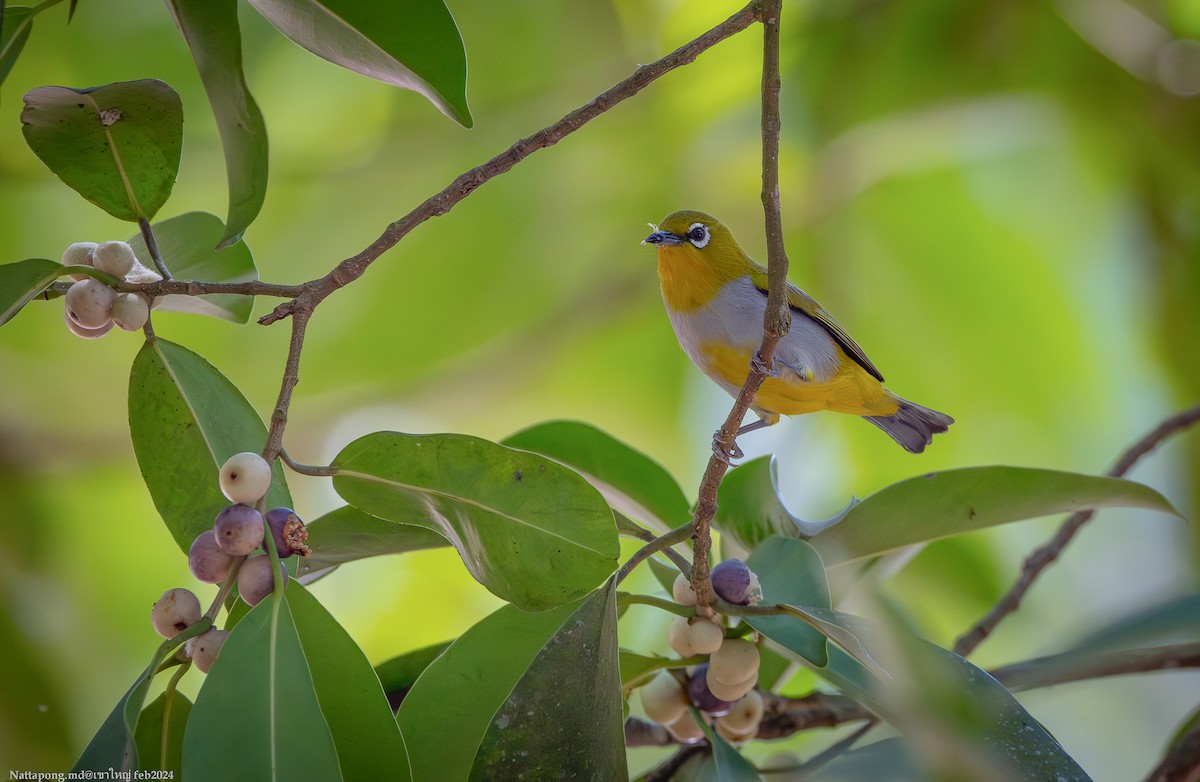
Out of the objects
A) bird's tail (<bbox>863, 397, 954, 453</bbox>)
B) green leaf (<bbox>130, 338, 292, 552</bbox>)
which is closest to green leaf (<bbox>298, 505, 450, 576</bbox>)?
green leaf (<bbox>130, 338, 292, 552</bbox>)

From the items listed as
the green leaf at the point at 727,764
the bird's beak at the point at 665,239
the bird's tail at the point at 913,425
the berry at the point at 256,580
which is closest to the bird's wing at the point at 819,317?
the bird's beak at the point at 665,239

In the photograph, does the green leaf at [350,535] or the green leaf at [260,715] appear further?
the green leaf at [350,535]

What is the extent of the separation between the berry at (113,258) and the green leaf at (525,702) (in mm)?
488

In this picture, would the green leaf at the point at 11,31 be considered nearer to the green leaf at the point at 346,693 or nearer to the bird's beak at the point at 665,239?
the green leaf at the point at 346,693

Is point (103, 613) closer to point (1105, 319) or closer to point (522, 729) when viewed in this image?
point (522, 729)

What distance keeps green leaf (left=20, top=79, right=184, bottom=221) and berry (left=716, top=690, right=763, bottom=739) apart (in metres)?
0.83

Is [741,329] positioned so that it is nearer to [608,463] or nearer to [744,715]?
[608,463]

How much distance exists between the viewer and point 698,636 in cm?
97

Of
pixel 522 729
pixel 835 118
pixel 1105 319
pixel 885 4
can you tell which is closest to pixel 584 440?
pixel 522 729

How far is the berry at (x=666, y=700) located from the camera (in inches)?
42.0

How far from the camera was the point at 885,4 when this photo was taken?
239 centimetres

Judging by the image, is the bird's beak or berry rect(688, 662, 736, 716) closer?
berry rect(688, 662, 736, 716)

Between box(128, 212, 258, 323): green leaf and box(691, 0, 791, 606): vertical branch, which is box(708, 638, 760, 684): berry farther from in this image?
box(128, 212, 258, 323): green leaf

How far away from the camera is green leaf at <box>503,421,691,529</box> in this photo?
117cm
